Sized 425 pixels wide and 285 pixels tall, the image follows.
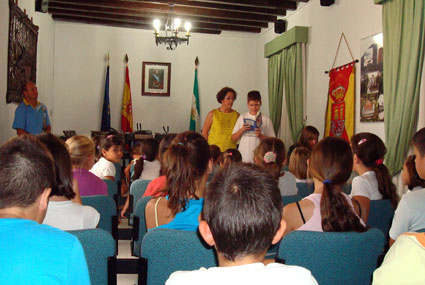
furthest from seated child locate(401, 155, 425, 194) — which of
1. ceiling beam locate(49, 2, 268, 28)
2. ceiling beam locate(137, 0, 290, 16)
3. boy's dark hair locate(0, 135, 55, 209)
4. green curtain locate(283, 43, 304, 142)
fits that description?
ceiling beam locate(49, 2, 268, 28)

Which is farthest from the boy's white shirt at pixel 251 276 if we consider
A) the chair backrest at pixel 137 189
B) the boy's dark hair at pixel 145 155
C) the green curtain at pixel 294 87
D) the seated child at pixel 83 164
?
the green curtain at pixel 294 87

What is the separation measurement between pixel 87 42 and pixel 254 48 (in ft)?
11.5

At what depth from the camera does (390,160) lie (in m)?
4.28

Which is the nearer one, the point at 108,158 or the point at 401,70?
the point at 401,70

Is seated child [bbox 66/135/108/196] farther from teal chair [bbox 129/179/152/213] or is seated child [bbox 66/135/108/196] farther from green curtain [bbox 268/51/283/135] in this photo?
green curtain [bbox 268/51/283/135]

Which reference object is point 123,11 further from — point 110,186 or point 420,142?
point 420,142

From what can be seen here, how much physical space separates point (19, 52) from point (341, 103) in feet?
14.6

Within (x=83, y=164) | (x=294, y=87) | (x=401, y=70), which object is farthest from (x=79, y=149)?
(x=294, y=87)

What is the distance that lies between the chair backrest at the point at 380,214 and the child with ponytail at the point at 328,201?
573 mm

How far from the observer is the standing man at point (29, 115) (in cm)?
520

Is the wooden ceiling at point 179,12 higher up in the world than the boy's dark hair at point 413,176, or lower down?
higher up

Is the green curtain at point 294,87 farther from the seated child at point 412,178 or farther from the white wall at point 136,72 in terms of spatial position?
the seated child at point 412,178

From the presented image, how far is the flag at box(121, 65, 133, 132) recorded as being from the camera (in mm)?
8195

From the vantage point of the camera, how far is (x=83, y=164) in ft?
9.53
